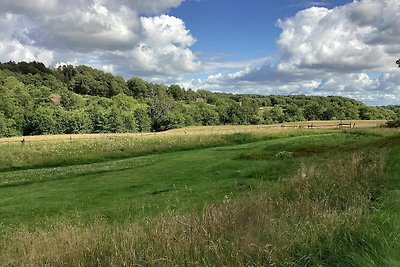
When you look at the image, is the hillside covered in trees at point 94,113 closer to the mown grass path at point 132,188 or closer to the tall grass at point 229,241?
the mown grass path at point 132,188

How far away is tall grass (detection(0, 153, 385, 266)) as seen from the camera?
22.7ft

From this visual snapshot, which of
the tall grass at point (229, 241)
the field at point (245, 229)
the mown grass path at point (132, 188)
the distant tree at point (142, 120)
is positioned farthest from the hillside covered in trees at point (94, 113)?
the tall grass at point (229, 241)

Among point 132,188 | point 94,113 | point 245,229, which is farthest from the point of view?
point 94,113

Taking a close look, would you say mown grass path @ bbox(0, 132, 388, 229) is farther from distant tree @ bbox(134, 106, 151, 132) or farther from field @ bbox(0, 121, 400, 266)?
distant tree @ bbox(134, 106, 151, 132)

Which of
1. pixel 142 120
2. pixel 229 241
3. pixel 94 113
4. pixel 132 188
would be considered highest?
pixel 94 113

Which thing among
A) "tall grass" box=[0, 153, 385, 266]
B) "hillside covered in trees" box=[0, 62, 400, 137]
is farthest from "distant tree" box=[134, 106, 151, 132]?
"tall grass" box=[0, 153, 385, 266]

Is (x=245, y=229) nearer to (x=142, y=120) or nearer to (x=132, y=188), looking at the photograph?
(x=132, y=188)

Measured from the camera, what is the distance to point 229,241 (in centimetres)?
789

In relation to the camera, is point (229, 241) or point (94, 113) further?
point (94, 113)

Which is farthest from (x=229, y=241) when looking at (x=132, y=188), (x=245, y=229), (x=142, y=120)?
(x=142, y=120)

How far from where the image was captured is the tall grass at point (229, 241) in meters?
6.93

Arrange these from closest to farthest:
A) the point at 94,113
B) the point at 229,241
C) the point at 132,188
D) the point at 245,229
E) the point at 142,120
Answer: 1. the point at 229,241
2. the point at 245,229
3. the point at 132,188
4. the point at 94,113
5. the point at 142,120

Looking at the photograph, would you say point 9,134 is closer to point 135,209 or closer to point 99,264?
point 135,209

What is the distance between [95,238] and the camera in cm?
878
